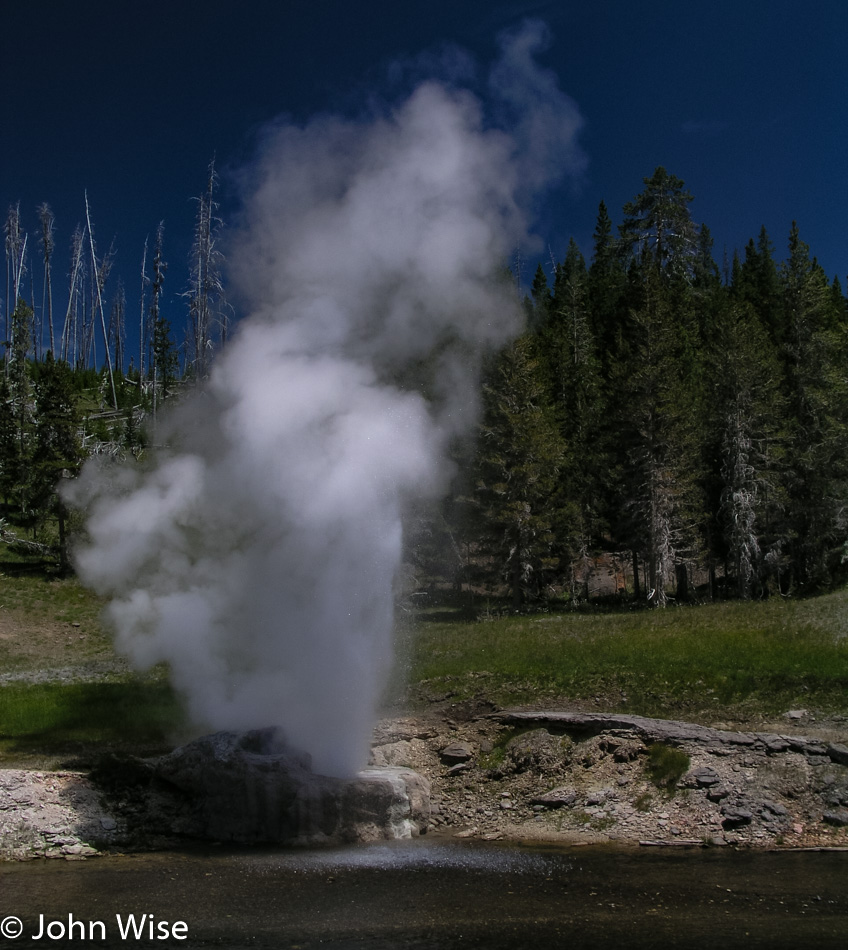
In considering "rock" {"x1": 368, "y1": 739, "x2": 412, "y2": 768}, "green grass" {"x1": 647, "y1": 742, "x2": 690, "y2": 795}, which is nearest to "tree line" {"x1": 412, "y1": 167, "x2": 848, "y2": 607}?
"rock" {"x1": 368, "y1": 739, "x2": 412, "y2": 768}

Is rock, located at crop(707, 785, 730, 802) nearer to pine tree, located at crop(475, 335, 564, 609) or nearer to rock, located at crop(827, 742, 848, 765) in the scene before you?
rock, located at crop(827, 742, 848, 765)

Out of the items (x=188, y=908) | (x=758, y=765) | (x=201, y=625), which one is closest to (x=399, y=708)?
(x=201, y=625)

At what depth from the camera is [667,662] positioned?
21391 millimetres

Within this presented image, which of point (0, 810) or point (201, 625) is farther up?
point (201, 625)

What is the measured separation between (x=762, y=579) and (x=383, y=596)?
33827mm

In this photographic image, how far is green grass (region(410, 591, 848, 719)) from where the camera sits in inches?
731

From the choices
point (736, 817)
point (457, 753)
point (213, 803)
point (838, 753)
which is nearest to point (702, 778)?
point (736, 817)

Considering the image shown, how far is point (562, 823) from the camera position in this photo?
13.4 m

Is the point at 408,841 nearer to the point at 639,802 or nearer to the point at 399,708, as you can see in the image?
the point at 639,802

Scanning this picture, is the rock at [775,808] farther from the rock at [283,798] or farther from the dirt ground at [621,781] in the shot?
the rock at [283,798]

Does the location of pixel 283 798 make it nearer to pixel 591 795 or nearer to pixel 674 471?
pixel 591 795

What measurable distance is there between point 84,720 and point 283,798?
34.3ft

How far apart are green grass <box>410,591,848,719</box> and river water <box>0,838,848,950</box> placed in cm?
699

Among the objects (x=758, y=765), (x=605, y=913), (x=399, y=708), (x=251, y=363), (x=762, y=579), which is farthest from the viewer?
(x=762, y=579)
